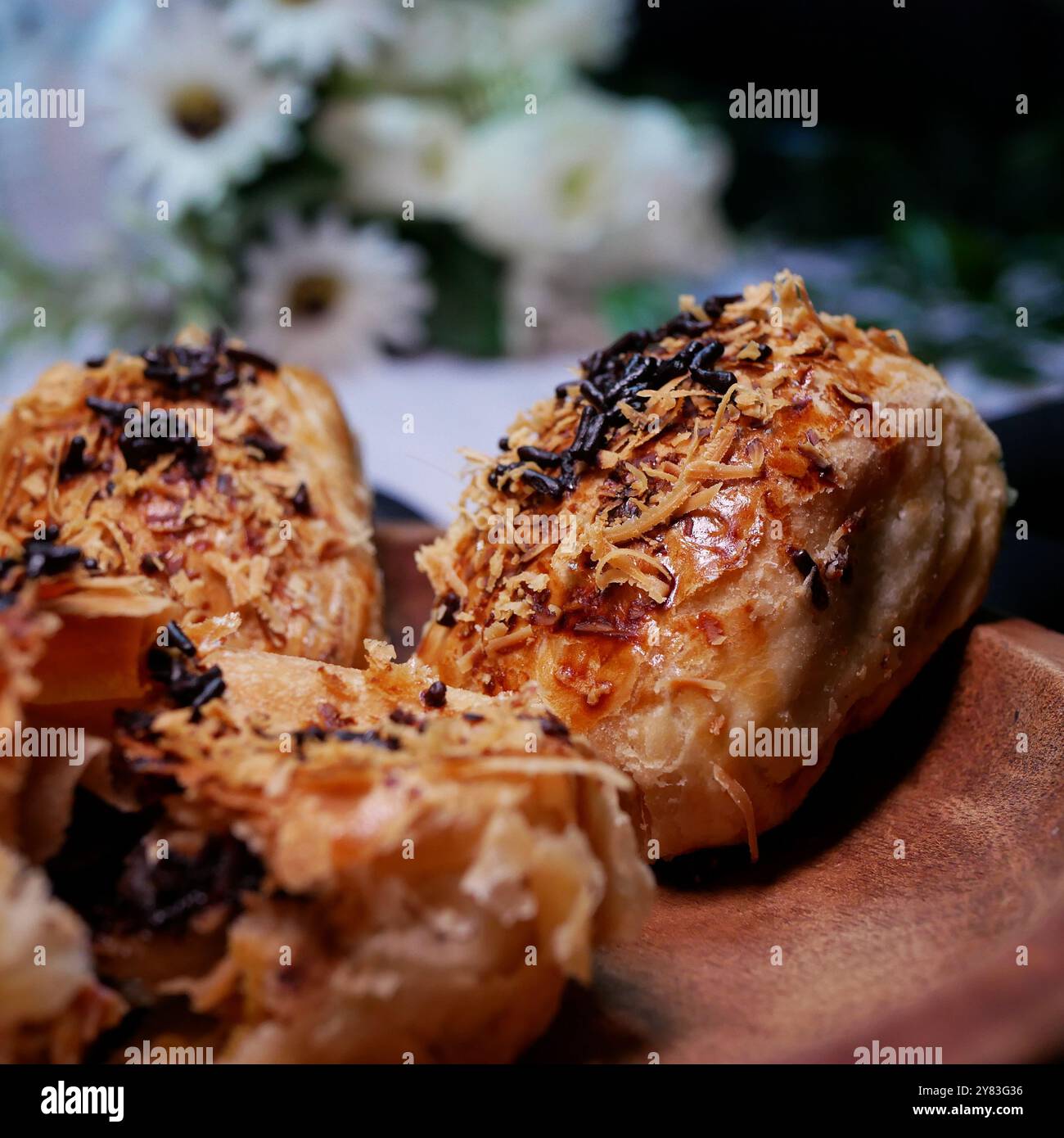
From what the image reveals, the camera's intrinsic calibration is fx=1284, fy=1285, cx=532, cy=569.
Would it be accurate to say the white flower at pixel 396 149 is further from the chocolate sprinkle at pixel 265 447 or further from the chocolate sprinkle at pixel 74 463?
the chocolate sprinkle at pixel 74 463

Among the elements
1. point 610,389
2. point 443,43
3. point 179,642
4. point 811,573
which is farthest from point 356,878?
point 443,43

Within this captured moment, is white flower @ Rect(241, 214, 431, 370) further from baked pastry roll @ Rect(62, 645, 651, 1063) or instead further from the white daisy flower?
baked pastry roll @ Rect(62, 645, 651, 1063)

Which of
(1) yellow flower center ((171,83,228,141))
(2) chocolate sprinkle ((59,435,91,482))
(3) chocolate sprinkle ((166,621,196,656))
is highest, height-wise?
(1) yellow flower center ((171,83,228,141))

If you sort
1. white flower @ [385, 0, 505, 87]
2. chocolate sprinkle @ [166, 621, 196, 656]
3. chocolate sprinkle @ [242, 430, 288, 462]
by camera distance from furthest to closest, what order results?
white flower @ [385, 0, 505, 87]
chocolate sprinkle @ [242, 430, 288, 462]
chocolate sprinkle @ [166, 621, 196, 656]

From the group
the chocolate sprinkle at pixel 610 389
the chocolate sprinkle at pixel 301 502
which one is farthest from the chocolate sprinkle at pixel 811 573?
the chocolate sprinkle at pixel 301 502

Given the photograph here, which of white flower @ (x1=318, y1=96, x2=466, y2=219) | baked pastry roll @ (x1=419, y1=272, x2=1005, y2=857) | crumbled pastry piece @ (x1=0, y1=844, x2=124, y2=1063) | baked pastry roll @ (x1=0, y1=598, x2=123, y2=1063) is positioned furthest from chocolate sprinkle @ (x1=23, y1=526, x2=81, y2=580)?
white flower @ (x1=318, y1=96, x2=466, y2=219)

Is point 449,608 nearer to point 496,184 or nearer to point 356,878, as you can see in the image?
point 356,878

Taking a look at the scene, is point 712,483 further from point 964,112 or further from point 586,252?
point 964,112
